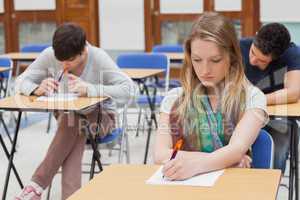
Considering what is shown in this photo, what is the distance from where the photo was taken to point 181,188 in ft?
4.97

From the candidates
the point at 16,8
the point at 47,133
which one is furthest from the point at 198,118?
the point at 16,8

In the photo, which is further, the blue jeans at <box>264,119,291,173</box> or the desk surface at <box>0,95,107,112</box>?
the desk surface at <box>0,95,107,112</box>

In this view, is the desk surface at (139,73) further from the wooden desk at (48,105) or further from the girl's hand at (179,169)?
the girl's hand at (179,169)

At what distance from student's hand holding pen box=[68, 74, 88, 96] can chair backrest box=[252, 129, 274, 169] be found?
1.41 metres

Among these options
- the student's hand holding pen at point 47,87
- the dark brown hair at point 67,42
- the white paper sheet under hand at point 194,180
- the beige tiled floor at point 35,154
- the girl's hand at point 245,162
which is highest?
the dark brown hair at point 67,42

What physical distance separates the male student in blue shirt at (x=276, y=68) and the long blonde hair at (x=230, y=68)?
954 millimetres

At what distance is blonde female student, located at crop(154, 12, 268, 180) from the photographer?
6.05ft

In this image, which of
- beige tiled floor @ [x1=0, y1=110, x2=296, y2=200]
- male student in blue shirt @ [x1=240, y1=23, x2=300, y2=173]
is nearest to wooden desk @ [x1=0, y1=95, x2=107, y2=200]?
beige tiled floor @ [x1=0, y1=110, x2=296, y2=200]

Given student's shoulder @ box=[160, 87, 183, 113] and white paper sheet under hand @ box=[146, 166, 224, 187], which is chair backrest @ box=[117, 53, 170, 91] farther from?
white paper sheet under hand @ box=[146, 166, 224, 187]

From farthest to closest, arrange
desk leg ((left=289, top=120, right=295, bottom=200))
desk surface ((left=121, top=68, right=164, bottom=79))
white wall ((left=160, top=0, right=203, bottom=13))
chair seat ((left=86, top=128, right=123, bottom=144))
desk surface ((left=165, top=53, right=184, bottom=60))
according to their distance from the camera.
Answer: white wall ((left=160, top=0, right=203, bottom=13))
desk surface ((left=165, top=53, right=184, bottom=60))
desk surface ((left=121, top=68, right=164, bottom=79))
chair seat ((left=86, top=128, right=123, bottom=144))
desk leg ((left=289, top=120, right=295, bottom=200))

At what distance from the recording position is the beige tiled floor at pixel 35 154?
12.3 ft

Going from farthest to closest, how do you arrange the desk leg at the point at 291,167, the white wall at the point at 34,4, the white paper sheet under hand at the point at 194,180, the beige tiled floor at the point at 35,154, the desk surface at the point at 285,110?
1. the white wall at the point at 34,4
2. the beige tiled floor at the point at 35,154
3. the desk leg at the point at 291,167
4. the desk surface at the point at 285,110
5. the white paper sheet under hand at the point at 194,180

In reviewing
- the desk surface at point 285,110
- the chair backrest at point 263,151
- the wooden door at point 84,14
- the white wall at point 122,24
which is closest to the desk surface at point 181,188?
the chair backrest at point 263,151

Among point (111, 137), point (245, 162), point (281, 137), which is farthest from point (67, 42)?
point (245, 162)
